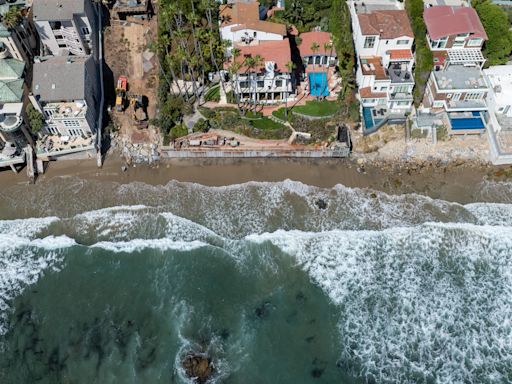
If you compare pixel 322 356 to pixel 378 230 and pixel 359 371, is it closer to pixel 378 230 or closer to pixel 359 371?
pixel 359 371

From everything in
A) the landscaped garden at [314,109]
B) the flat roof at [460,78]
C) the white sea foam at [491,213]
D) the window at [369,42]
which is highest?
the window at [369,42]

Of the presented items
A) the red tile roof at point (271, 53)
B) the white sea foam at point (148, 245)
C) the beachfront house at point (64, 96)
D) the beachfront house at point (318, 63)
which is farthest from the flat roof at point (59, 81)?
the beachfront house at point (318, 63)

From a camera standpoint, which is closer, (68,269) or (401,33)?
(68,269)

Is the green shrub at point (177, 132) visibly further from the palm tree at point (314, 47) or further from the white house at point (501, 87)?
the white house at point (501, 87)

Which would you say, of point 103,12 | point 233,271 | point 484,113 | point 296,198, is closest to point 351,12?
point 484,113

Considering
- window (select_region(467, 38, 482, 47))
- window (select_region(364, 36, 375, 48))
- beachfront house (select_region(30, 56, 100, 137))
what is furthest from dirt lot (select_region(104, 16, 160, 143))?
window (select_region(467, 38, 482, 47))

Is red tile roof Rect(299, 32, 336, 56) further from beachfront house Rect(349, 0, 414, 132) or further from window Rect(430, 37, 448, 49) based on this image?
window Rect(430, 37, 448, 49)
